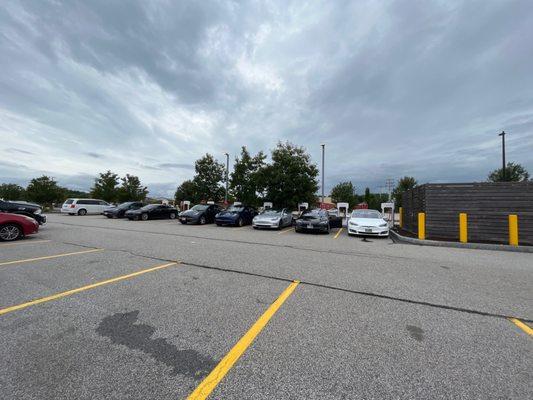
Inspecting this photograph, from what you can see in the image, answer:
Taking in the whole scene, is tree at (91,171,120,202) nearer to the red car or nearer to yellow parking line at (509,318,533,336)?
the red car

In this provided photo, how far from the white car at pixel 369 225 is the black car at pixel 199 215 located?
10.4m

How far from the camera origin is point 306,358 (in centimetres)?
247

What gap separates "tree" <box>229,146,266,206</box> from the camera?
931 inches

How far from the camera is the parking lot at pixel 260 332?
2102 millimetres

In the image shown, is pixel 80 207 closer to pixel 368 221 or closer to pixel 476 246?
pixel 368 221

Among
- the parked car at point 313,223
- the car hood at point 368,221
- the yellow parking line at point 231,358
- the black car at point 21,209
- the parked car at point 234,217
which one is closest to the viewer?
the yellow parking line at point 231,358

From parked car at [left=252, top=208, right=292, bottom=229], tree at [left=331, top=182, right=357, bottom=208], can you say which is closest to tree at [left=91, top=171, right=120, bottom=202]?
parked car at [left=252, top=208, right=292, bottom=229]

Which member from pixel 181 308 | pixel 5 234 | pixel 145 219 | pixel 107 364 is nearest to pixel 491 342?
pixel 181 308

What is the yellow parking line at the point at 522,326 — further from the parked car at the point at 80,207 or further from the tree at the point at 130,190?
the tree at the point at 130,190

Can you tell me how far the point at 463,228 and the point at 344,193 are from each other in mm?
60548

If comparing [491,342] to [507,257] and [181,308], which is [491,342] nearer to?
[181,308]

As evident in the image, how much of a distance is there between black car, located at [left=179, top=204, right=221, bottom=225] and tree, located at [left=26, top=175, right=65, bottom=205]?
87.9 feet

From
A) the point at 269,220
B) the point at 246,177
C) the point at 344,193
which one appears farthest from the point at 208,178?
Result: the point at 344,193

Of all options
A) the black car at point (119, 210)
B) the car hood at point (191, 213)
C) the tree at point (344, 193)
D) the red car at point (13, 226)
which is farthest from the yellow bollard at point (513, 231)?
the tree at point (344, 193)
